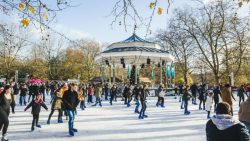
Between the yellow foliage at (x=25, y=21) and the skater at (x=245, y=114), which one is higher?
the yellow foliage at (x=25, y=21)

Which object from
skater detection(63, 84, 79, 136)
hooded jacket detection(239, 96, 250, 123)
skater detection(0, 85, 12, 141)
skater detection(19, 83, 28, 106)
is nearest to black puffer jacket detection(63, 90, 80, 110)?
skater detection(63, 84, 79, 136)

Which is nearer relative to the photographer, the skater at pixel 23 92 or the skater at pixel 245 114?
the skater at pixel 245 114

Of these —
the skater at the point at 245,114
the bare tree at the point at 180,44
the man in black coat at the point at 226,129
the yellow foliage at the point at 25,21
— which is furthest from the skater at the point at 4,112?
the bare tree at the point at 180,44

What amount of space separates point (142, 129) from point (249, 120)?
4.65 m

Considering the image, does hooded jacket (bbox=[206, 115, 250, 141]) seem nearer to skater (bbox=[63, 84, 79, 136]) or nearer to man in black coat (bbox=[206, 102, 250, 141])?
man in black coat (bbox=[206, 102, 250, 141])

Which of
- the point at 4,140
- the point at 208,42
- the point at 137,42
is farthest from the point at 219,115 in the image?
the point at 208,42

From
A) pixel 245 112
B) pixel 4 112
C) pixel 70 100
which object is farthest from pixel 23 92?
pixel 245 112

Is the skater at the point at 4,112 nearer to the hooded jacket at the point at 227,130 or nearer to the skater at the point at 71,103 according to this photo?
the skater at the point at 71,103

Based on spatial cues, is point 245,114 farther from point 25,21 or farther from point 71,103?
point 71,103

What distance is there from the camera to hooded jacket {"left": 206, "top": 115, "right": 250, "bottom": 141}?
3.55 meters

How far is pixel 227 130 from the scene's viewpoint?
3.57 metres

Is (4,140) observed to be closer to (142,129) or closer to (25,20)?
(142,129)

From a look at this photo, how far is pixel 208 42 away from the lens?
→ 3691cm

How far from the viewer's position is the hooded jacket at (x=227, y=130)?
3547 mm
